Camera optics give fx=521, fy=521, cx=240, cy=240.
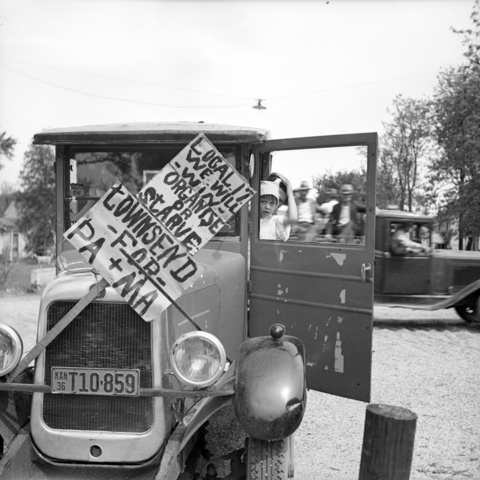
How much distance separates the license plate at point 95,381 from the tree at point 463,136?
14536mm

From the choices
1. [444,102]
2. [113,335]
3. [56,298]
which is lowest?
[113,335]

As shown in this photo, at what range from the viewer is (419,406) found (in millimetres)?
4781

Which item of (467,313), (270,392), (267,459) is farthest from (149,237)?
(467,313)

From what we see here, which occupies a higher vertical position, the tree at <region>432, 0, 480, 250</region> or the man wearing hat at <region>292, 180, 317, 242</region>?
the tree at <region>432, 0, 480, 250</region>

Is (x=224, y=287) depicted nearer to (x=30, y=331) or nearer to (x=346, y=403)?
(x=346, y=403)

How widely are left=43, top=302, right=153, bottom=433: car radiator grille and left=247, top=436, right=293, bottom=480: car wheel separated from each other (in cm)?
49

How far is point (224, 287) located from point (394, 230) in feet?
17.9

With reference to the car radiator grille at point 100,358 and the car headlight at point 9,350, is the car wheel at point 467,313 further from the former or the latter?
the car headlight at point 9,350

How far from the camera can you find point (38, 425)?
7.97 feet

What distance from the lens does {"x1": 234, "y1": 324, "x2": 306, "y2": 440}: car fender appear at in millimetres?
2246

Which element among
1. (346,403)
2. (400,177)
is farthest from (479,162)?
(346,403)

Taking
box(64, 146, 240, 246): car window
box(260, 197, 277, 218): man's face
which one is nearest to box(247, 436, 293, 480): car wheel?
box(64, 146, 240, 246): car window

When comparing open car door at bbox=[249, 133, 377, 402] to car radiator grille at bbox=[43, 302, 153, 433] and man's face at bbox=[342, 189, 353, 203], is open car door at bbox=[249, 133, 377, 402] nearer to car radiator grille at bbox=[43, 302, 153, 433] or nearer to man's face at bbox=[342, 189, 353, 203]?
man's face at bbox=[342, 189, 353, 203]

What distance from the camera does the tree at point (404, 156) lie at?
2044 centimetres
